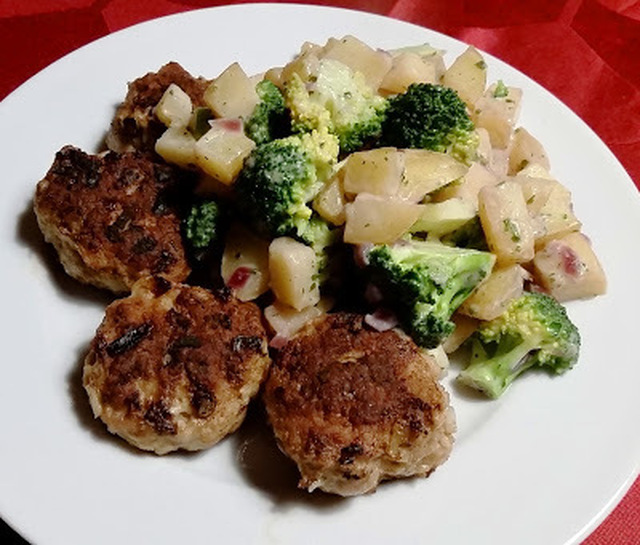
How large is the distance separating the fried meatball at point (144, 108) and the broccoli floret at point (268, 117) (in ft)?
0.83

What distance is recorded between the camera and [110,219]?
265 centimetres

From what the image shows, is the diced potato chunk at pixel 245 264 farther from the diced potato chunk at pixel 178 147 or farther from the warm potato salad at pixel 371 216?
A: the diced potato chunk at pixel 178 147

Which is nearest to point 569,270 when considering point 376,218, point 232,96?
point 376,218

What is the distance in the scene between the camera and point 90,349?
2.44 metres

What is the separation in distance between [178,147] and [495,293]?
1.06 meters

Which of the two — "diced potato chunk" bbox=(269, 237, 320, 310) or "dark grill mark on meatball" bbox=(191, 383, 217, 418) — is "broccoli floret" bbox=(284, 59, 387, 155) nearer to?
"diced potato chunk" bbox=(269, 237, 320, 310)

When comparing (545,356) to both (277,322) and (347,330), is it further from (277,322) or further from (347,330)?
(277,322)

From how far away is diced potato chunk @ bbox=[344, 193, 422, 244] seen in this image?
98.9 inches

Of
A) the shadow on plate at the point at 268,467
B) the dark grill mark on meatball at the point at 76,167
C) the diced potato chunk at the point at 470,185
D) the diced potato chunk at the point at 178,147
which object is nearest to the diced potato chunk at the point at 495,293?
the diced potato chunk at the point at 470,185

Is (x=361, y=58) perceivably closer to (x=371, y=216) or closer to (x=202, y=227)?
(x=371, y=216)

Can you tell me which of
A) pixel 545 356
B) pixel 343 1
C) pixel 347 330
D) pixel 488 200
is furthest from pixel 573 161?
pixel 343 1

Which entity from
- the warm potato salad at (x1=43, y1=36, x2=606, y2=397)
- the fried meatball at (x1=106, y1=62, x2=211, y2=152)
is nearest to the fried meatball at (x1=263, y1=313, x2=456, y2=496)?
the warm potato salad at (x1=43, y1=36, x2=606, y2=397)

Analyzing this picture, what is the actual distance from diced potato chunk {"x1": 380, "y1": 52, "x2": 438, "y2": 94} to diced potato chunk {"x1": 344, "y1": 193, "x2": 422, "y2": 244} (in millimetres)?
623

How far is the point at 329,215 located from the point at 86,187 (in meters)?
0.74
